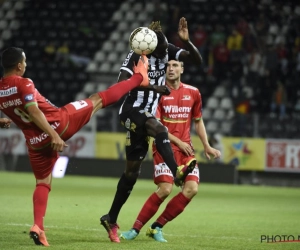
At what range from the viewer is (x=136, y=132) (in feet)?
27.6

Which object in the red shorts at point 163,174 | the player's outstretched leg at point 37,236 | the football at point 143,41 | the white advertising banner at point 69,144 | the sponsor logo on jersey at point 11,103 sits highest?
the football at point 143,41

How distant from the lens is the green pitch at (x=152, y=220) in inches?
321

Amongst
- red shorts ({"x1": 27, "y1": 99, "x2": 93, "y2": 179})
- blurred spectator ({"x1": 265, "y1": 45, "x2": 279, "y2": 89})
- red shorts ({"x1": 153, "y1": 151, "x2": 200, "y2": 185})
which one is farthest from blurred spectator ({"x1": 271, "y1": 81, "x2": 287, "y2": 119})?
red shorts ({"x1": 27, "y1": 99, "x2": 93, "y2": 179})

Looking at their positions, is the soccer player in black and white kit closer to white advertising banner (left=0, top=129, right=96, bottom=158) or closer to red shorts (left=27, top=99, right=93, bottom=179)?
red shorts (left=27, top=99, right=93, bottom=179)

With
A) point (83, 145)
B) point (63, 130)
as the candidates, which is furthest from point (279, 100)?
point (63, 130)

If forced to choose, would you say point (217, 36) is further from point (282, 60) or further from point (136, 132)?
point (136, 132)

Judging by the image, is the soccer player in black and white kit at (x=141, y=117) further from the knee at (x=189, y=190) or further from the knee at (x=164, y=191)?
the knee at (x=189, y=190)

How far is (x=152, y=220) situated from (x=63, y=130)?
3.76m

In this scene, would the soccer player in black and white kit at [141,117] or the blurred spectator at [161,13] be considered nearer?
the soccer player in black and white kit at [141,117]

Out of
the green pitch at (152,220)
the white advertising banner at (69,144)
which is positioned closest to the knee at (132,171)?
the green pitch at (152,220)

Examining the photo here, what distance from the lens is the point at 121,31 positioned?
1025 inches

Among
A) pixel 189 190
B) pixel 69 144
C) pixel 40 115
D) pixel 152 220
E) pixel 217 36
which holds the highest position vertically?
pixel 217 36

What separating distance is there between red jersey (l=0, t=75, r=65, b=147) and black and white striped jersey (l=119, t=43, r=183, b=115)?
1100 mm

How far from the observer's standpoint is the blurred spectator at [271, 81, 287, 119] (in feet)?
67.9
